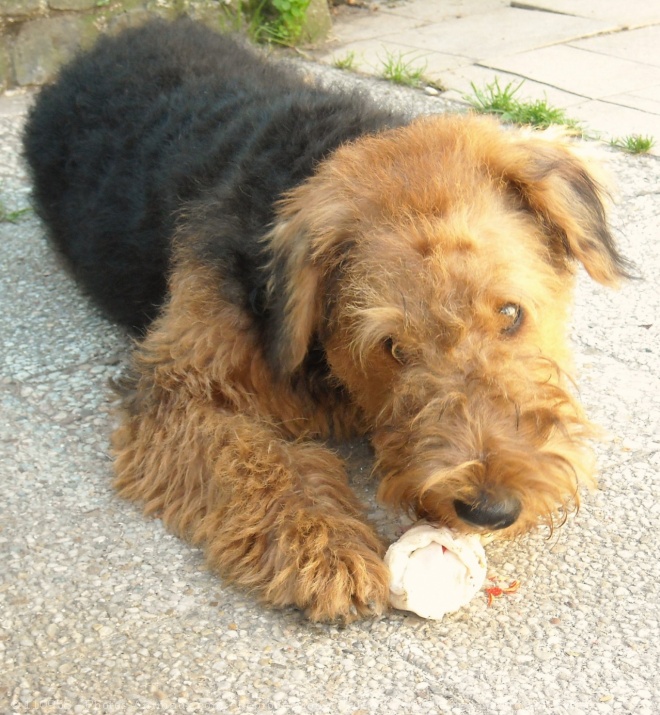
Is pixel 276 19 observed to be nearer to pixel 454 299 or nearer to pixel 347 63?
pixel 347 63

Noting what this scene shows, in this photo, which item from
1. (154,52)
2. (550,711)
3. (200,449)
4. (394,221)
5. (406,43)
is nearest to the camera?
(550,711)

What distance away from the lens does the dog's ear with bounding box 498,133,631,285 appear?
9.87ft

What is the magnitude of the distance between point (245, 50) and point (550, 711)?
3571mm

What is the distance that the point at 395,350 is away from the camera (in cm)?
275

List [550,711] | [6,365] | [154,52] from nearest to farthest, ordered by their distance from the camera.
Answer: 1. [550,711]
2. [6,365]
3. [154,52]

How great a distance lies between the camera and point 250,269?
127 inches

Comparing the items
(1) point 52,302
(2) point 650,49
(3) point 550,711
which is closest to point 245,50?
(1) point 52,302

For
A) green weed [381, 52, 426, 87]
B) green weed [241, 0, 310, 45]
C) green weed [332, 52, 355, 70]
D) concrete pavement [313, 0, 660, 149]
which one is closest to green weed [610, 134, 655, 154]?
concrete pavement [313, 0, 660, 149]

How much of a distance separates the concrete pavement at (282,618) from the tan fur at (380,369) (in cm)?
13

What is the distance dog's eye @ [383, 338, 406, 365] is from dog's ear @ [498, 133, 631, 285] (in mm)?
685

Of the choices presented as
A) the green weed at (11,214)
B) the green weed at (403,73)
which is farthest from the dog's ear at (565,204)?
the green weed at (403,73)

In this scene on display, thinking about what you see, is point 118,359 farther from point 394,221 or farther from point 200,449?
point 394,221

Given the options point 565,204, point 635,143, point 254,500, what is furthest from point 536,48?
point 254,500

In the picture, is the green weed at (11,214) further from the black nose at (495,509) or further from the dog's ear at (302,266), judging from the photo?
the black nose at (495,509)
